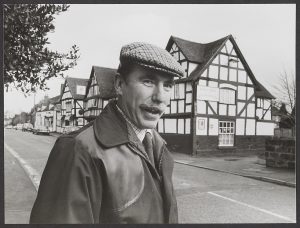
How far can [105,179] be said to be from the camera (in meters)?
1.29

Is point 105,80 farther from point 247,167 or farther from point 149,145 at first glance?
point 247,167

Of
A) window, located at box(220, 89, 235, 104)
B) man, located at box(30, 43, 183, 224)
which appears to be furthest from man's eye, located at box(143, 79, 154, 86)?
window, located at box(220, 89, 235, 104)

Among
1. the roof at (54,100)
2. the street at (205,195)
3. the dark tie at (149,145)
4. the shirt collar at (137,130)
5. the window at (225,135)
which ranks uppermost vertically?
the roof at (54,100)

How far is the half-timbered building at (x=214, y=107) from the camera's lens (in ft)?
16.2

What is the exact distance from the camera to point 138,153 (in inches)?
55.5

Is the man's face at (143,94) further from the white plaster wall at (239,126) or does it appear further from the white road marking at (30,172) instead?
the white plaster wall at (239,126)

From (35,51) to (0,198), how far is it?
1.30 meters

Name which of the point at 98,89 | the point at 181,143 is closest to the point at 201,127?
the point at 181,143

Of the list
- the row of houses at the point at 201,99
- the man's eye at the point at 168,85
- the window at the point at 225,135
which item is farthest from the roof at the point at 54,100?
the window at the point at 225,135

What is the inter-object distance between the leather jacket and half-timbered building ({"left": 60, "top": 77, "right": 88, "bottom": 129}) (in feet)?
3.85

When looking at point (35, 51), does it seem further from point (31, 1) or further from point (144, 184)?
point (144, 184)

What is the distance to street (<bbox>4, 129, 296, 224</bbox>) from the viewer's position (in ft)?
12.1

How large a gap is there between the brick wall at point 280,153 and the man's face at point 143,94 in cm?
589

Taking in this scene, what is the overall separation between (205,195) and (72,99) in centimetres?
298
